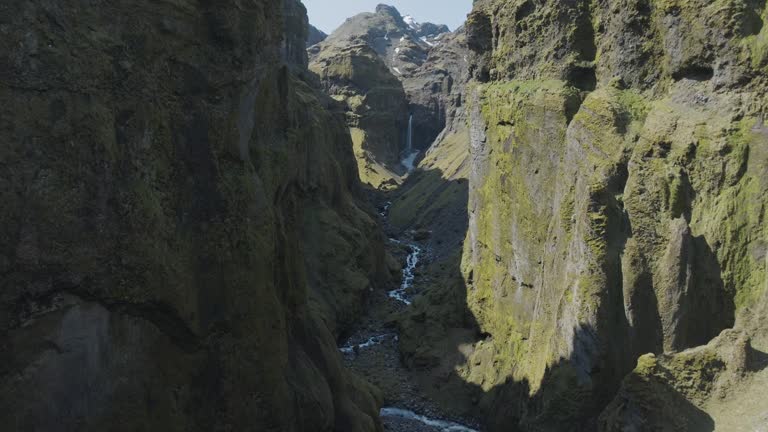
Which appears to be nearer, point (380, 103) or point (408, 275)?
point (408, 275)

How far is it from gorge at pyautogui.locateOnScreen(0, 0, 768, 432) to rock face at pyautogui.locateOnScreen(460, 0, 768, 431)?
0.34 ft

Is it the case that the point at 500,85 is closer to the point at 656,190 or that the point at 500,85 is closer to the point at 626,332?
the point at 656,190

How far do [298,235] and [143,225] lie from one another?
12.8 metres

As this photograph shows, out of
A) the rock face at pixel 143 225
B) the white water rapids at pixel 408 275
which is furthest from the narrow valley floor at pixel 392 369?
the rock face at pixel 143 225

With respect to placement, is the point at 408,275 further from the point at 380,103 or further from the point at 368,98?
the point at 380,103

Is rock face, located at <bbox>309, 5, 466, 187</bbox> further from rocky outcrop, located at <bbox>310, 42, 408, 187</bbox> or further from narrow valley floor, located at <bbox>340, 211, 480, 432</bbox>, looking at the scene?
narrow valley floor, located at <bbox>340, 211, 480, 432</bbox>

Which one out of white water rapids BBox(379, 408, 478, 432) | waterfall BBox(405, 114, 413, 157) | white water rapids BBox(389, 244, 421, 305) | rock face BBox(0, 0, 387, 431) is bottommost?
white water rapids BBox(379, 408, 478, 432)

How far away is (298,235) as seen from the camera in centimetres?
2975

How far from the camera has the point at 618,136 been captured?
1121 inches

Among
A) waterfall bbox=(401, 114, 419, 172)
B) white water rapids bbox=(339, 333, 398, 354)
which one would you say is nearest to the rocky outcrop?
waterfall bbox=(401, 114, 419, 172)

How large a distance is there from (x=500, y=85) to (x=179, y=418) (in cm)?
3324

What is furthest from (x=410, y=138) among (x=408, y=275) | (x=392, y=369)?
(x=392, y=369)

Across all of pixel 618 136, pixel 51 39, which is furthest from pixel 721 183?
pixel 51 39

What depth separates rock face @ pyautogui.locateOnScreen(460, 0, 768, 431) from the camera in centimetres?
2333
